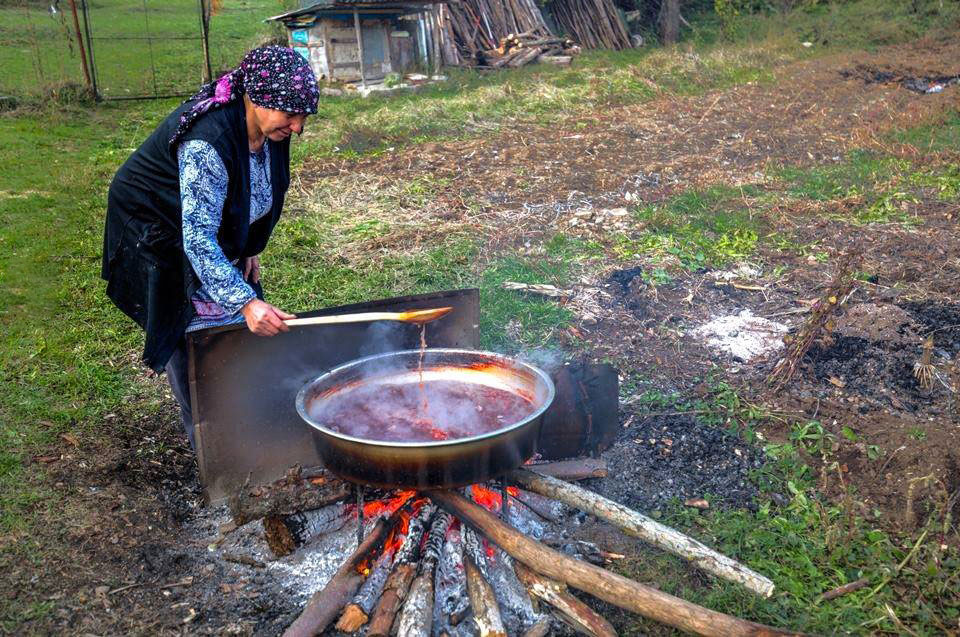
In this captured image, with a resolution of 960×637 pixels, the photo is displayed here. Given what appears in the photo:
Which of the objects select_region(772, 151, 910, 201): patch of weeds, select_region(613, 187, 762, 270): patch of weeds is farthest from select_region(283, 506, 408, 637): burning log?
select_region(772, 151, 910, 201): patch of weeds

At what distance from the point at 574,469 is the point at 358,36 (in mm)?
11413

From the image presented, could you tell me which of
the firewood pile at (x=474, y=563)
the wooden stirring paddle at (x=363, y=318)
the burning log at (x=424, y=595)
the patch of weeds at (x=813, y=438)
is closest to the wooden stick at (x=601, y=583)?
the firewood pile at (x=474, y=563)

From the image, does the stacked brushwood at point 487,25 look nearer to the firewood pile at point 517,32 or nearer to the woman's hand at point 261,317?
the firewood pile at point 517,32

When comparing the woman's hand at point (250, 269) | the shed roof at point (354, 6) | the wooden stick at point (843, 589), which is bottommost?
the wooden stick at point (843, 589)

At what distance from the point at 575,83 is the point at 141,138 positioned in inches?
282

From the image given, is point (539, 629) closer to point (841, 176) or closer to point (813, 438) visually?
point (813, 438)

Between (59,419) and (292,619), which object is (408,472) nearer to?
(292,619)

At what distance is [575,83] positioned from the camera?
1355 cm

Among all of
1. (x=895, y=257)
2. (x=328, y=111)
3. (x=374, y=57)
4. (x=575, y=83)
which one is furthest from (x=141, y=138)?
(x=895, y=257)

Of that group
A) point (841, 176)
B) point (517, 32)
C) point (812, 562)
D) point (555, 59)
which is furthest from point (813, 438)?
point (517, 32)

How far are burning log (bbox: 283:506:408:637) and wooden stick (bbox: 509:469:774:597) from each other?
2.03 feet

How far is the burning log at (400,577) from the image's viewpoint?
9.10ft

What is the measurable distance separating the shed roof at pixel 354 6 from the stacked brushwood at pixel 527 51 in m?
2.12

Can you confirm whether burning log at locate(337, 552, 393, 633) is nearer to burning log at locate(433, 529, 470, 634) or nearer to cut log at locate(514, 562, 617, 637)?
burning log at locate(433, 529, 470, 634)
